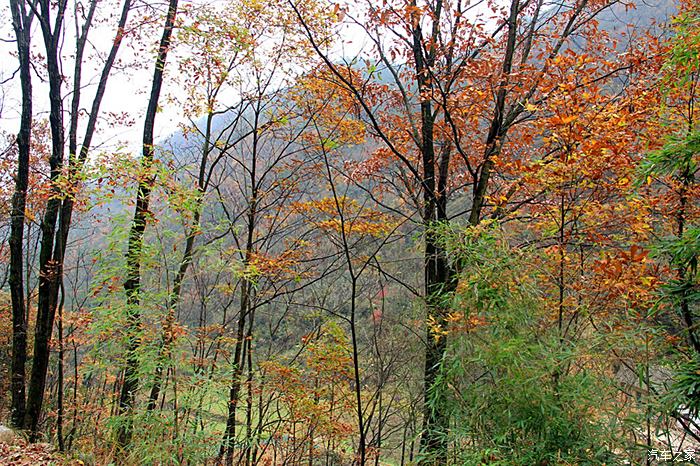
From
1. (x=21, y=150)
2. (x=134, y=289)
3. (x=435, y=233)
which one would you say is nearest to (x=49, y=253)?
(x=21, y=150)

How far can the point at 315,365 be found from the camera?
5.46 meters

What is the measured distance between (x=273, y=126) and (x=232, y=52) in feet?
3.73

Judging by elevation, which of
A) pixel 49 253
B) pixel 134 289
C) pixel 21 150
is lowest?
pixel 134 289

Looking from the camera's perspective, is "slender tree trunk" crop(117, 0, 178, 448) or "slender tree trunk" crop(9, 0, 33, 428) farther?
"slender tree trunk" crop(9, 0, 33, 428)

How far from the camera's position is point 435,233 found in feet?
10.2

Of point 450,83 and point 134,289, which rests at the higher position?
point 450,83

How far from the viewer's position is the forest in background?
2.25 m

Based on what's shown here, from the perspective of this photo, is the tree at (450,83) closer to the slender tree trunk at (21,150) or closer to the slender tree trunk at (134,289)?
the slender tree trunk at (134,289)

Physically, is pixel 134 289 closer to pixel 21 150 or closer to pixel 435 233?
pixel 435 233

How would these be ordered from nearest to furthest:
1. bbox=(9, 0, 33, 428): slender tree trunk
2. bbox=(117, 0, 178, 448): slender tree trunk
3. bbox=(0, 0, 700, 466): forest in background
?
1. bbox=(0, 0, 700, 466): forest in background
2. bbox=(117, 0, 178, 448): slender tree trunk
3. bbox=(9, 0, 33, 428): slender tree trunk

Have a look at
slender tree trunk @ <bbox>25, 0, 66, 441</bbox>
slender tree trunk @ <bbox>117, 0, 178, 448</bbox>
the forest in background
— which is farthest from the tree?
slender tree trunk @ <bbox>25, 0, 66, 441</bbox>

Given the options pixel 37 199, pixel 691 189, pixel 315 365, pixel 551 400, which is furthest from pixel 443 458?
pixel 37 199

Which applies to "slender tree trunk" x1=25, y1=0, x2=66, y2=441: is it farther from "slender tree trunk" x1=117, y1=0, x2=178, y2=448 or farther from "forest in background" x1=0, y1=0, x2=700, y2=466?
"slender tree trunk" x1=117, y1=0, x2=178, y2=448

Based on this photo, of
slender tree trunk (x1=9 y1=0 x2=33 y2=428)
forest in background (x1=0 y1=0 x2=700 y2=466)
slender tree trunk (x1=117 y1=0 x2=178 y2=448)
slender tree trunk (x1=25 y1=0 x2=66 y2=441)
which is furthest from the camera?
→ slender tree trunk (x1=9 y1=0 x2=33 y2=428)
